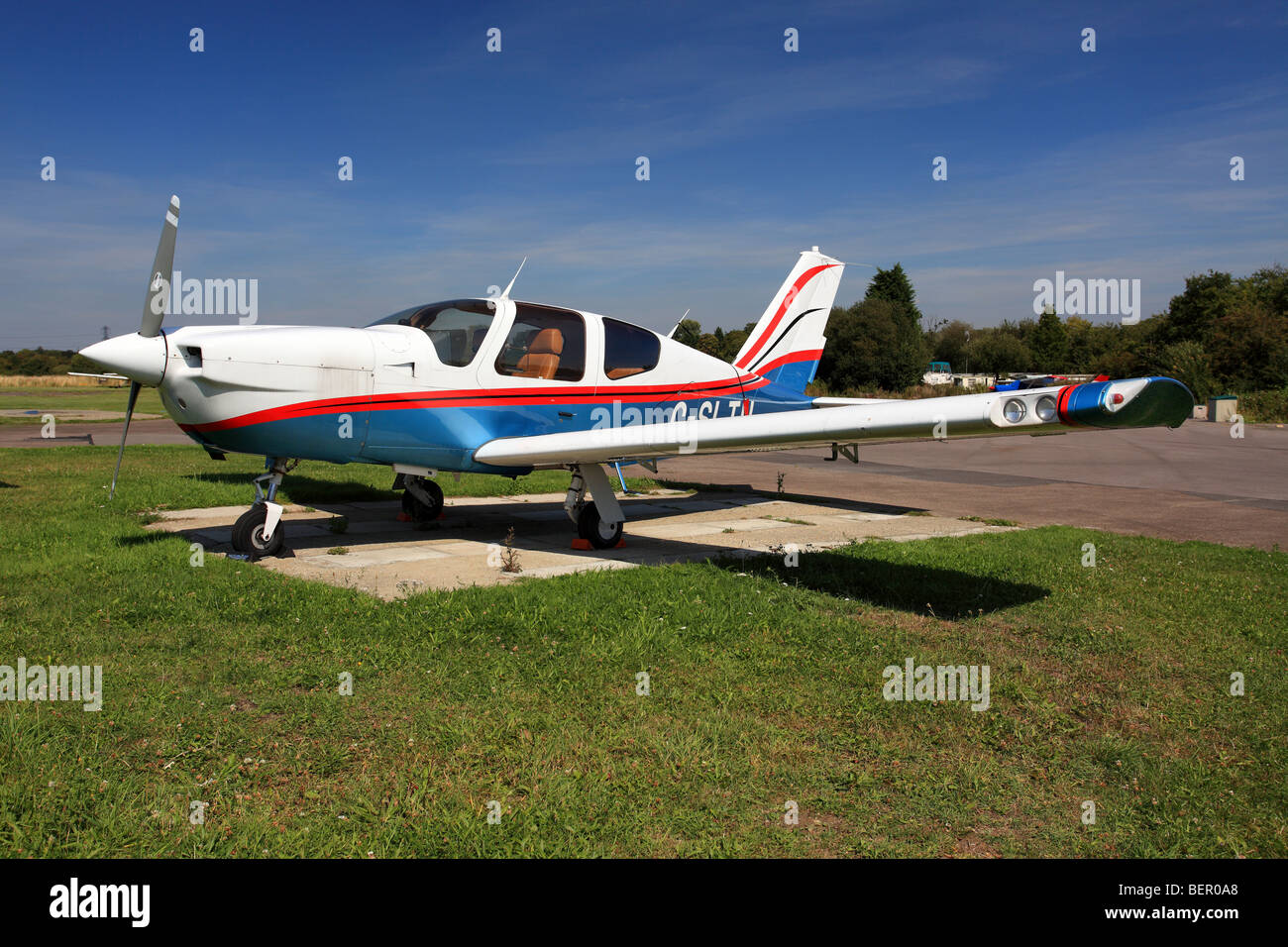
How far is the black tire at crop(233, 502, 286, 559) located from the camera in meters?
7.66

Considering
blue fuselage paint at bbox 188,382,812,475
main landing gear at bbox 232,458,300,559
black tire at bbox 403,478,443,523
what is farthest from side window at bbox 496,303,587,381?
black tire at bbox 403,478,443,523

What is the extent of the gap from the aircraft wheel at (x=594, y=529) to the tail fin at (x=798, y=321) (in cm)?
423

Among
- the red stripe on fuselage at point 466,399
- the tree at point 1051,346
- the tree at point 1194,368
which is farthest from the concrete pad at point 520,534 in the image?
the tree at point 1051,346

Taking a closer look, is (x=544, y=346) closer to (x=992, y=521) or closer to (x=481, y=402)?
(x=481, y=402)

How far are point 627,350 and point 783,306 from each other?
363 centimetres

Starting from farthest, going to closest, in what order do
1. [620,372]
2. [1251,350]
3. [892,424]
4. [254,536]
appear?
[1251,350] < [620,372] < [254,536] < [892,424]

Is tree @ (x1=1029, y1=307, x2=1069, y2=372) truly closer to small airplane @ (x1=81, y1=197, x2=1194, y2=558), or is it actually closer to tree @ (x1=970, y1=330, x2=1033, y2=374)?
tree @ (x1=970, y1=330, x2=1033, y2=374)

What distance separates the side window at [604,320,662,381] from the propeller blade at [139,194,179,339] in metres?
4.28

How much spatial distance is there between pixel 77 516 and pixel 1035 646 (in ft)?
32.4

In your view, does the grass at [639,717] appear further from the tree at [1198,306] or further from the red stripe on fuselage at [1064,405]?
the tree at [1198,306]

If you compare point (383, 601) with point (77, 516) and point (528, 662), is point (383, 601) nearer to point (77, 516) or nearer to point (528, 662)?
point (528, 662)

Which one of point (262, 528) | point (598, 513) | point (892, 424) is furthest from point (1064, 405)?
point (262, 528)

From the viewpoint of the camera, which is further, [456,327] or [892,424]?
[456,327]

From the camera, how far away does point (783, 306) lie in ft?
40.4
